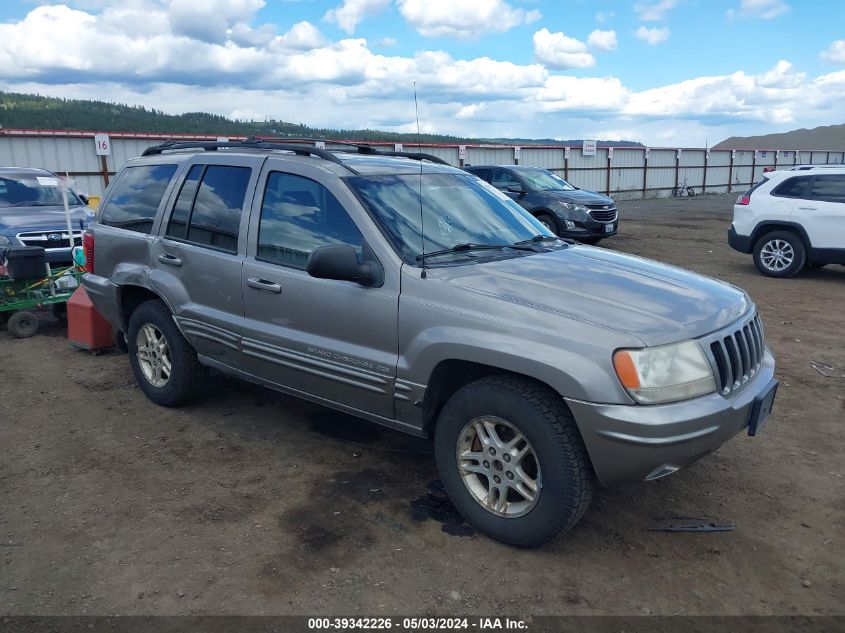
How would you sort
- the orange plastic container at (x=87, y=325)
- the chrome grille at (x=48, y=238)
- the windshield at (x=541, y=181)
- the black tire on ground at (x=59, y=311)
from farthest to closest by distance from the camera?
the windshield at (x=541, y=181) < the chrome grille at (x=48, y=238) < the black tire on ground at (x=59, y=311) < the orange plastic container at (x=87, y=325)

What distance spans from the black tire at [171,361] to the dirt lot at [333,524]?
0.17m

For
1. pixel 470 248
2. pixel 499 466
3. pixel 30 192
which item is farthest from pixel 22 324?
pixel 499 466

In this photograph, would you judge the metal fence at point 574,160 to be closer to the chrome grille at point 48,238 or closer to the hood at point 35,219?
the hood at point 35,219

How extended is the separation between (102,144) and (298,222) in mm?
16355

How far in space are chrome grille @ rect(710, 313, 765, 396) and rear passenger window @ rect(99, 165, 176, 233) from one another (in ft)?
12.7

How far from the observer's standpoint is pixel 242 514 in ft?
12.2

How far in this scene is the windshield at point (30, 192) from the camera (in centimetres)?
980

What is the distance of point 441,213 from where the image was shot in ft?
13.5

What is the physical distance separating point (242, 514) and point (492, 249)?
2.04 metres

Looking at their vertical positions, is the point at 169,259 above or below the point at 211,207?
below

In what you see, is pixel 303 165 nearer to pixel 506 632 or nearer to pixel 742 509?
pixel 506 632

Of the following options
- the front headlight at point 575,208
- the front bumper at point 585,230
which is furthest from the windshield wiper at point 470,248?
the front headlight at point 575,208

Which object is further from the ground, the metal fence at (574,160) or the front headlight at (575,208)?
the metal fence at (574,160)

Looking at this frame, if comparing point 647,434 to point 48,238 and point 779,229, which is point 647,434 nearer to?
point 48,238
